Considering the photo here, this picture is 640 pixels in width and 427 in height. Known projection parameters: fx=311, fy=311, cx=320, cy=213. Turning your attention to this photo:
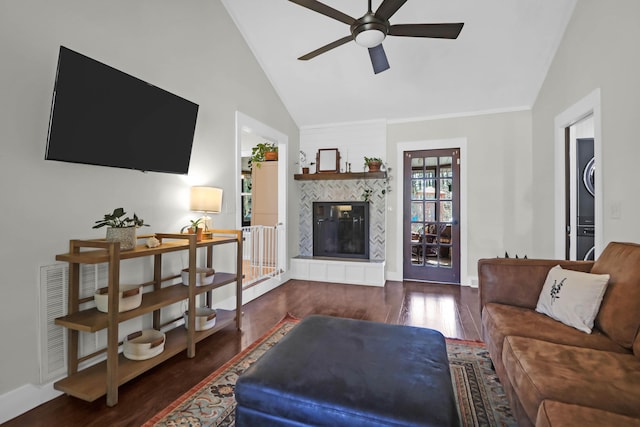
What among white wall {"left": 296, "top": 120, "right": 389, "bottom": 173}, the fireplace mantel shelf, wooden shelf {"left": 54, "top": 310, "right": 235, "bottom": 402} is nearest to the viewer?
wooden shelf {"left": 54, "top": 310, "right": 235, "bottom": 402}

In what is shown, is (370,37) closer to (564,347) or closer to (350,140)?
(564,347)

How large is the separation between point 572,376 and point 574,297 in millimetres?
783

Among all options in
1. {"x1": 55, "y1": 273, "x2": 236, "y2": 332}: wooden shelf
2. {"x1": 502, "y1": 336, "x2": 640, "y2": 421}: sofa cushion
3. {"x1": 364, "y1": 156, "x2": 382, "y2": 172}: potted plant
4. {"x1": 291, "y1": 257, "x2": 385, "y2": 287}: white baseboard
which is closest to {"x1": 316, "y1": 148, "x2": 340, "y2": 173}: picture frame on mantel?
{"x1": 364, "y1": 156, "x2": 382, "y2": 172}: potted plant

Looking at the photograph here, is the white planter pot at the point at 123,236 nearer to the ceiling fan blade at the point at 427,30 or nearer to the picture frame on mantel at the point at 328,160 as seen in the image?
the ceiling fan blade at the point at 427,30

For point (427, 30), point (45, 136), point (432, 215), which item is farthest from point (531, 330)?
point (432, 215)

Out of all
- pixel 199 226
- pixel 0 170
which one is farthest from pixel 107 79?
pixel 199 226

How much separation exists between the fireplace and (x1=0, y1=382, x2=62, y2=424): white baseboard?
12.5ft

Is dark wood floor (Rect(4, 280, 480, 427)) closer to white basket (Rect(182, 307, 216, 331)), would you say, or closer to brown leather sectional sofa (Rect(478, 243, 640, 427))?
white basket (Rect(182, 307, 216, 331))

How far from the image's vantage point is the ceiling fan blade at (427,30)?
2.32 metres

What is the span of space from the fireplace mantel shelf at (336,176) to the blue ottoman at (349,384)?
3408 millimetres

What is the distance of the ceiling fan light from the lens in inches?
90.6

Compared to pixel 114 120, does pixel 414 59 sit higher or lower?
higher

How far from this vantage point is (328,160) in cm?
520

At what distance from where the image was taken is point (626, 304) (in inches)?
64.2
